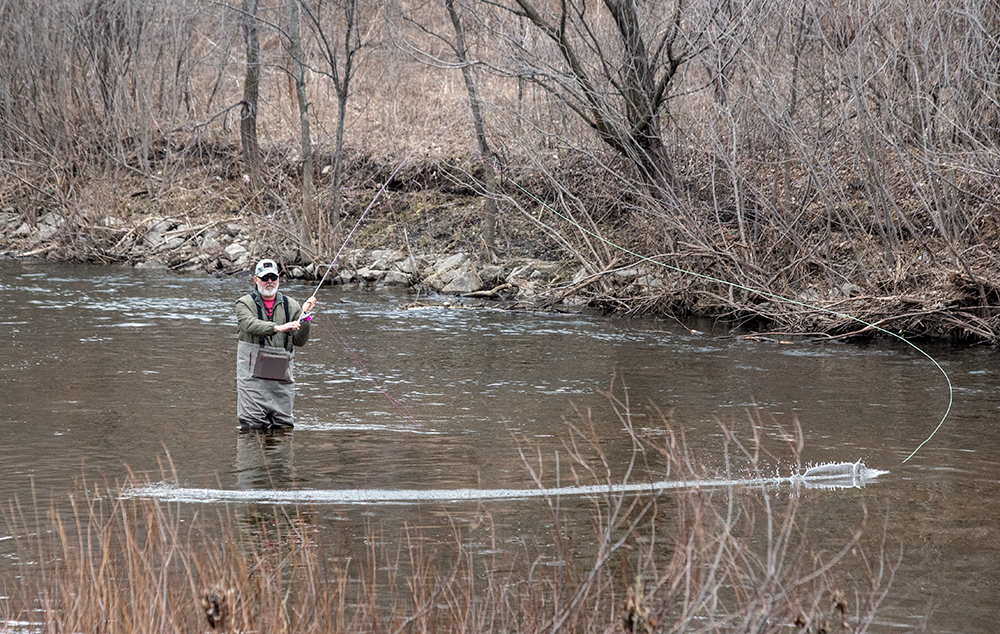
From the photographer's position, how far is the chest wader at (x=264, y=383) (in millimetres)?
7891

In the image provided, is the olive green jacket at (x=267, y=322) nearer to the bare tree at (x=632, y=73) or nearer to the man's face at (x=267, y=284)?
the man's face at (x=267, y=284)

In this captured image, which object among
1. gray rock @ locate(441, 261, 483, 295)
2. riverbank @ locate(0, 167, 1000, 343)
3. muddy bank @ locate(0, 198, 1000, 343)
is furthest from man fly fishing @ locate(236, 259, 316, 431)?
gray rock @ locate(441, 261, 483, 295)

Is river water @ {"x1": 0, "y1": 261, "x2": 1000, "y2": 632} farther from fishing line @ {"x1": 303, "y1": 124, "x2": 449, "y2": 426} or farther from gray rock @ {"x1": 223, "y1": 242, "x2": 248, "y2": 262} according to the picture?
gray rock @ {"x1": 223, "y1": 242, "x2": 248, "y2": 262}

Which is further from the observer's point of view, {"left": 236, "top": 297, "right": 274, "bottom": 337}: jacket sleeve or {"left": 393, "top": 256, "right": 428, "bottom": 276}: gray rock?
{"left": 393, "top": 256, "right": 428, "bottom": 276}: gray rock

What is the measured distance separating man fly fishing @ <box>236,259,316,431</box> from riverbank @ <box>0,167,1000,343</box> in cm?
641

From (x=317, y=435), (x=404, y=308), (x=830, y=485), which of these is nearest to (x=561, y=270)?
(x=404, y=308)

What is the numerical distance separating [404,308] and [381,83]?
11.4 m

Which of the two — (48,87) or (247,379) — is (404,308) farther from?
(48,87)

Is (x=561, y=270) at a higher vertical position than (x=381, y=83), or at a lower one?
lower

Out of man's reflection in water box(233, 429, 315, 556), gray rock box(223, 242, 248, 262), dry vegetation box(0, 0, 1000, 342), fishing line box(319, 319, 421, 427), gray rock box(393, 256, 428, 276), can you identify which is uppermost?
dry vegetation box(0, 0, 1000, 342)

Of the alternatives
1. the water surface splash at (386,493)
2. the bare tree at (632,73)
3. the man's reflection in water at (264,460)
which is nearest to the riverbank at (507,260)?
the bare tree at (632,73)

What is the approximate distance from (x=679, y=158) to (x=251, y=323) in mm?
9635

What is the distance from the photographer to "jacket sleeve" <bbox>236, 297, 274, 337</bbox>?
767cm

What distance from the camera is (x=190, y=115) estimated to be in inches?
1024
